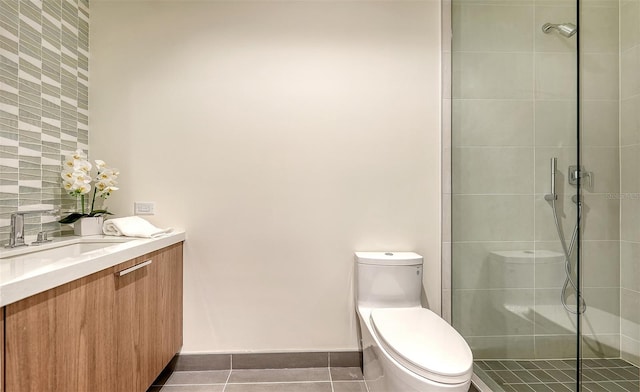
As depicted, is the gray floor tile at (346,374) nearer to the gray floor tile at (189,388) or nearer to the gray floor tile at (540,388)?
the gray floor tile at (189,388)

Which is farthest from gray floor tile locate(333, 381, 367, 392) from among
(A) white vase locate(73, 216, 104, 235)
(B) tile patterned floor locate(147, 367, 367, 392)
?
(A) white vase locate(73, 216, 104, 235)

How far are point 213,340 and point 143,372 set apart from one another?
0.58 meters

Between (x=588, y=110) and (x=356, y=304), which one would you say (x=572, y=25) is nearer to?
(x=588, y=110)

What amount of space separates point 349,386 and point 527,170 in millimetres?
1408

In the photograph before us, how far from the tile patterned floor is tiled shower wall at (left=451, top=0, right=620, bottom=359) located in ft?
2.36

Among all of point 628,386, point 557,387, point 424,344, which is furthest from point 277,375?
point 628,386

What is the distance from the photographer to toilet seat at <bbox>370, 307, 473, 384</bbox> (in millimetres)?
1298

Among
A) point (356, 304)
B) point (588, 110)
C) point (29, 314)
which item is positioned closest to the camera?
point (29, 314)

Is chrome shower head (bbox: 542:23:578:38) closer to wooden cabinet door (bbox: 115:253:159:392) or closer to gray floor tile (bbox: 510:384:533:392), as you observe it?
gray floor tile (bbox: 510:384:533:392)

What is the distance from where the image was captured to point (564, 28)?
4.26ft

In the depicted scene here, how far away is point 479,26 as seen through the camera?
→ 1.92 metres

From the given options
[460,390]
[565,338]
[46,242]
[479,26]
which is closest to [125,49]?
[46,242]

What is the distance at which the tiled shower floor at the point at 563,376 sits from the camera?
3.95ft

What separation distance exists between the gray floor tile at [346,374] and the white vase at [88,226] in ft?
4.98
